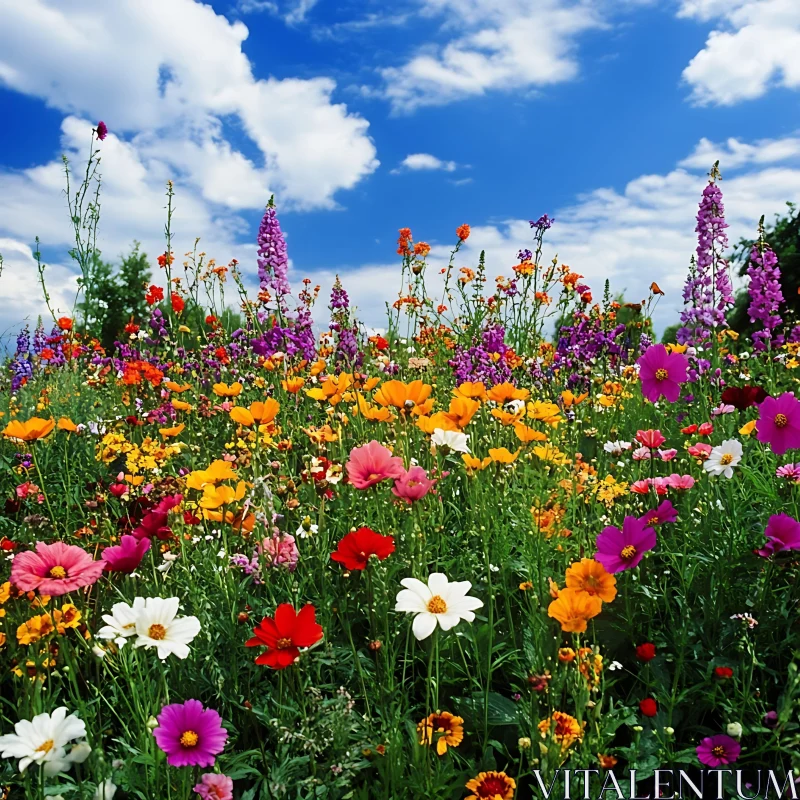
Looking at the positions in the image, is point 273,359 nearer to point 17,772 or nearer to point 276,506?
point 276,506

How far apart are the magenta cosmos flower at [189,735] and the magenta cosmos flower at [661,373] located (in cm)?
157

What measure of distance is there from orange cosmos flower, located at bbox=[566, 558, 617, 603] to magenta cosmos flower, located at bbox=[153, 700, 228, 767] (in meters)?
0.73

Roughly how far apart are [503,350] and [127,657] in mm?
3224

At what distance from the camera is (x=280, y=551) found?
73.9 inches

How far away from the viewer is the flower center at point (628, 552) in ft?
4.98

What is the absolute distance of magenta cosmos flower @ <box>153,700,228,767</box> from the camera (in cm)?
123

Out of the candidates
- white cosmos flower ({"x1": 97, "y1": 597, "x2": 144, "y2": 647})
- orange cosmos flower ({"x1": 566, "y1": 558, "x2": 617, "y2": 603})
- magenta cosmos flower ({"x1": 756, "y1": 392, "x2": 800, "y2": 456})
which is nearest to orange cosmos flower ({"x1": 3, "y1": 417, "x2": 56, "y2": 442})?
white cosmos flower ({"x1": 97, "y1": 597, "x2": 144, "y2": 647})

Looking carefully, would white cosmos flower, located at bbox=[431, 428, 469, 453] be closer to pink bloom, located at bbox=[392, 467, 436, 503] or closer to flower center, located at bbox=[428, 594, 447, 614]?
pink bloom, located at bbox=[392, 467, 436, 503]

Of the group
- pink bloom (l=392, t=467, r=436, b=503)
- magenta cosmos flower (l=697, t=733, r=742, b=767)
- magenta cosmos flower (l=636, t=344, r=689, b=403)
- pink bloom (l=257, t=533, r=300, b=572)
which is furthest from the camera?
magenta cosmos flower (l=636, t=344, r=689, b=403)

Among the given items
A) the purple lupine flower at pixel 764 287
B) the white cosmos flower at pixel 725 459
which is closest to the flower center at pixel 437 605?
Result: the white cosmos flower at pixel 725 459

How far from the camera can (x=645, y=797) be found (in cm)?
149

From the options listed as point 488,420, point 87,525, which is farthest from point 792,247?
point 87,525

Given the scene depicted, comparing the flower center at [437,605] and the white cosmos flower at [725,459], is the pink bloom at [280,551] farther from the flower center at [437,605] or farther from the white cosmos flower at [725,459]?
the white cosmos flower at [725,459]

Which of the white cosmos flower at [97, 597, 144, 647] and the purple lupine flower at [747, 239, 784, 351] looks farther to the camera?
the purple lupine flower at [747, 239, 784, 351]
